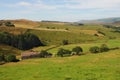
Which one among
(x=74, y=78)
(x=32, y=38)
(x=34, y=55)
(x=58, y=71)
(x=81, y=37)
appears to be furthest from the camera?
(x=81, y=37)

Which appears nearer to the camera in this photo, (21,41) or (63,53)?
(63,53)

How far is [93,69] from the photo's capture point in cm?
6053

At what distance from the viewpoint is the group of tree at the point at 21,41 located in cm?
13854

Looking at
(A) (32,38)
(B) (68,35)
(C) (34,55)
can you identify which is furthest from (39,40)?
(C) (34,55)

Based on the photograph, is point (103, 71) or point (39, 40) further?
point (39, 40)

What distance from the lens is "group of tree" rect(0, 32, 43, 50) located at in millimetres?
138538

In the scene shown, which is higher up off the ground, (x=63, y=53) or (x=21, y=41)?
(x=21, y=41)

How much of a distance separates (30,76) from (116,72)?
717 inches

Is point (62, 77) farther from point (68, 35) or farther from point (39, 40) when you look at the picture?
point (68, 35)

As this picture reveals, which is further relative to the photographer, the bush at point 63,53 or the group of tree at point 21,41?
the group of tree at point 21,41

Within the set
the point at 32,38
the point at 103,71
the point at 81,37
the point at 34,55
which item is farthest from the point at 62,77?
the point at 81,37

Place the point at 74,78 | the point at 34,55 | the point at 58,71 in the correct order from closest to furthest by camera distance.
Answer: the point at 74,78 < the point at 58,71 < the point at 34,55

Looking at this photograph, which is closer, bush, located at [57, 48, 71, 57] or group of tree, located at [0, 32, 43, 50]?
bush, located at [57, 48, 71, 57]

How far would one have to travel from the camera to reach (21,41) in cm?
14075
